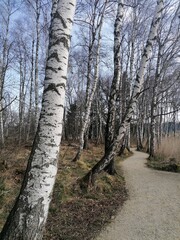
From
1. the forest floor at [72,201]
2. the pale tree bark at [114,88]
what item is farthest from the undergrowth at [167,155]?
the forest floor at [72,201]

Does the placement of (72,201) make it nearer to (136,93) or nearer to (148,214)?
(148,214)

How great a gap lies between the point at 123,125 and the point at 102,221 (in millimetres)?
2760

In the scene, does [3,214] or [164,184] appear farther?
[164,184]

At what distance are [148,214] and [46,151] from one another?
2972mm

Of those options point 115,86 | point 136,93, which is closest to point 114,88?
point 115,86

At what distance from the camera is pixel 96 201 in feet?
17.4

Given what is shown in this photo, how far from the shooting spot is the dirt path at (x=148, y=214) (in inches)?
148

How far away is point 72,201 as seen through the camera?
16.8 feet

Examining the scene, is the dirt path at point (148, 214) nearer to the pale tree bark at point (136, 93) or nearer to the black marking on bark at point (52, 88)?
the pale tree bark at point (136, 93)

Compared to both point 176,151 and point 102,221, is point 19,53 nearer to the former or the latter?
point 176,151

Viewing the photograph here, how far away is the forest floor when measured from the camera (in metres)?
3.88

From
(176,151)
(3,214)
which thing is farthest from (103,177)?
(176,151)

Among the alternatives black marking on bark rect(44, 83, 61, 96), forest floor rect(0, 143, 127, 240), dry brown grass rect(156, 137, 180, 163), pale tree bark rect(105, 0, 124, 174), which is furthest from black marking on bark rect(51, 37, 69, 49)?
dry brown grass rect(156, 137, 180, 163)

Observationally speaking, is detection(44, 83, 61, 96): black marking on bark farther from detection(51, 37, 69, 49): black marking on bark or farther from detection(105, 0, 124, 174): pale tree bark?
detection(105, 0, 124, 174): pale tree bark
